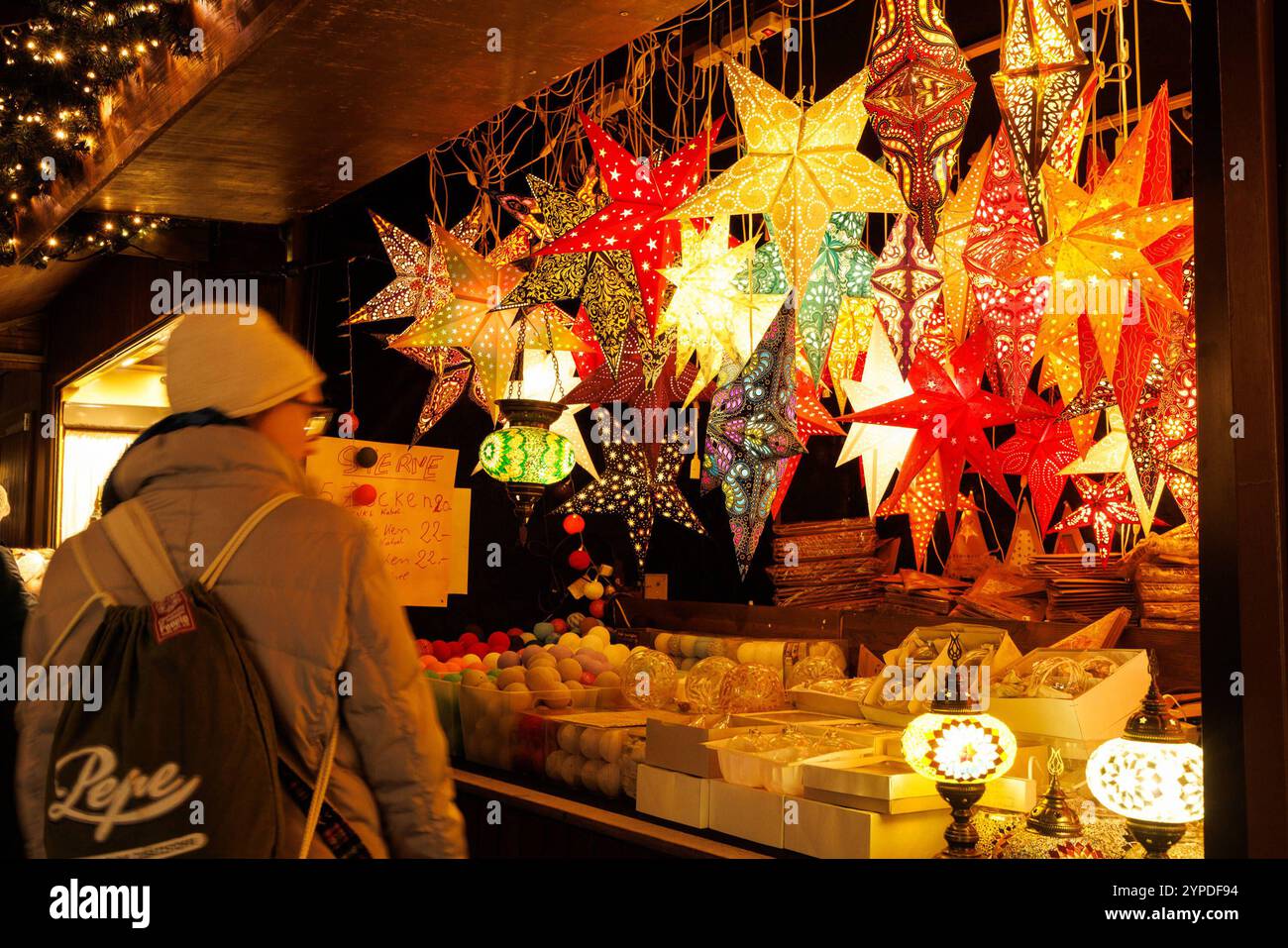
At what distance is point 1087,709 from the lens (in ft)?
8.87

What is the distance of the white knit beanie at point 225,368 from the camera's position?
1.83 metres

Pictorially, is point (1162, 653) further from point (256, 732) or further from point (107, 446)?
point (107, 446)

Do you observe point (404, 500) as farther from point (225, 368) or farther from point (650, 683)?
point (225, 368)

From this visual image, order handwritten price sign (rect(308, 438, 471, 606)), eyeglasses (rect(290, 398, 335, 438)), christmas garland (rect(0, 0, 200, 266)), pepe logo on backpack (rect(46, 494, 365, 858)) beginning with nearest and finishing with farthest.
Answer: pepe logo on backpack (rect(46, 494, 365, 858)) < eyeglasses (rect(290, 398, 335, 438)) < christmas garland (rect(0, 0, 200, 266)) < handwritten price sign (rect(308, 438, 471, 606))

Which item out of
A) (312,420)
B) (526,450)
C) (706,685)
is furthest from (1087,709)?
(526,450)

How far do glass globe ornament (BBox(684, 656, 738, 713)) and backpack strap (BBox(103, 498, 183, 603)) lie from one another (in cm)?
192

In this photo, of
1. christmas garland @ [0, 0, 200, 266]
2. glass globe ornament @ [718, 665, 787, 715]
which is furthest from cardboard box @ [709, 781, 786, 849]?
christmas garland @ [0, 0, 200, 266]

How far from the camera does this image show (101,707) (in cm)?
159

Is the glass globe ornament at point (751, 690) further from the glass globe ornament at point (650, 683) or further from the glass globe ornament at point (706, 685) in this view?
the glass globe ornament at point (650, 683)

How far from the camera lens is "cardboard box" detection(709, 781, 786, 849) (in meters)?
2.64

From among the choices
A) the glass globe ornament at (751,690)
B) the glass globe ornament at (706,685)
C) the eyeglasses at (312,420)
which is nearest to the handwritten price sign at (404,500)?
the glass globe ornament at (706,685)

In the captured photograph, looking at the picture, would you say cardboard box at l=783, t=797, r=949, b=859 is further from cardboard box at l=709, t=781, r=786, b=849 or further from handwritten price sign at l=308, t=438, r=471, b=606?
handwritten price sign at l=308, t=438, r=471, b=606

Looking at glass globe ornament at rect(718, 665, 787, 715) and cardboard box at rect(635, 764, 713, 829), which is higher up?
glass globe ornament at rect(718, 665, 787, 715)

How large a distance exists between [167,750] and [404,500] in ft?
14.7
